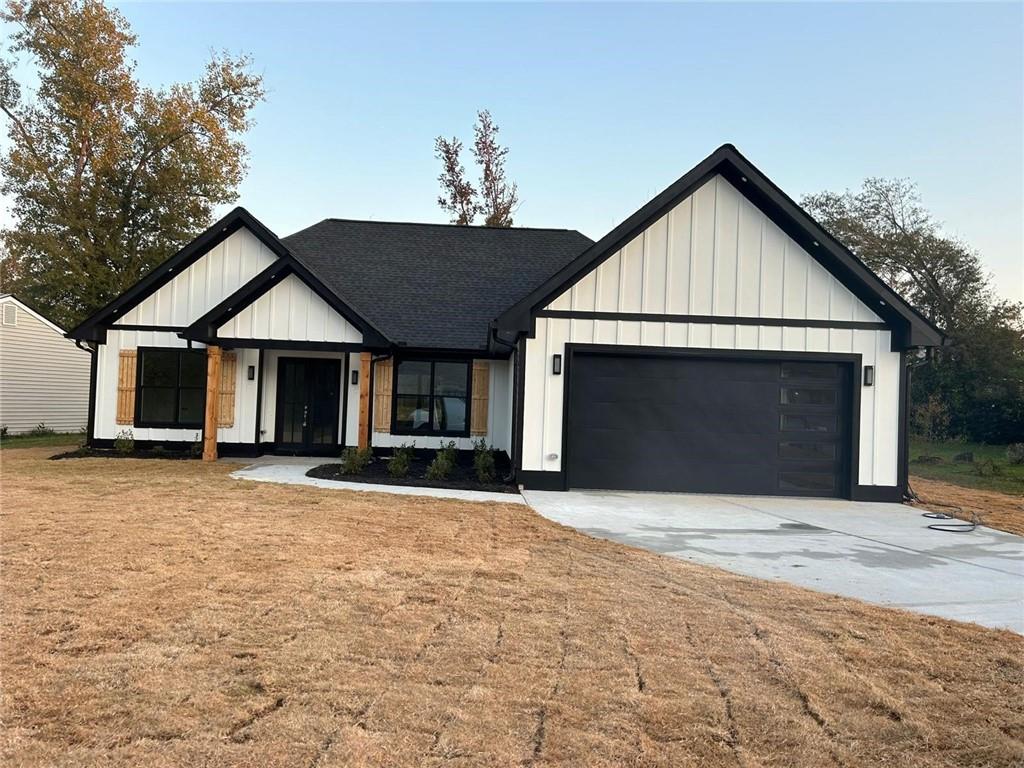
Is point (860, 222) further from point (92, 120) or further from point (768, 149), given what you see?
point (92, 120)

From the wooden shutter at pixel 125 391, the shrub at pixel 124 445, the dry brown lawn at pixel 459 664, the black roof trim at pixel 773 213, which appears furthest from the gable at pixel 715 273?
the wooden shutter at pixel 125 391

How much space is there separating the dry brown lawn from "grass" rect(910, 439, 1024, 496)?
1157 cm

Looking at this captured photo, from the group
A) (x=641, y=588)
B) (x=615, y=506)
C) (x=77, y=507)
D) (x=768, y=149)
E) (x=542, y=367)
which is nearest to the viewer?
(x=641, y=588)

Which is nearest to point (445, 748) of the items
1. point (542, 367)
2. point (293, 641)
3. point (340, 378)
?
point (293, 641)

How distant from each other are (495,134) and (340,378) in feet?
82.6

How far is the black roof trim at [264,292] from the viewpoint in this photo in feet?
43.2

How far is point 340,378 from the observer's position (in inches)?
591

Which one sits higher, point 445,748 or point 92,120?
point 92,120

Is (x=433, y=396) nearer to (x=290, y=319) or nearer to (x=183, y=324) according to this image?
(x=290, y=319)

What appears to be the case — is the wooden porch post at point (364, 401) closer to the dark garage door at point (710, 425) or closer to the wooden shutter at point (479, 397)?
the wooden shutter at point (479, 397)

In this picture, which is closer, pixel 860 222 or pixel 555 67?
pixel 555 67

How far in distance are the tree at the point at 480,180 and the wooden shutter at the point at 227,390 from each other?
75.3 feet

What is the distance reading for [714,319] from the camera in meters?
11.2

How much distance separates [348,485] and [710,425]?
6.08m
